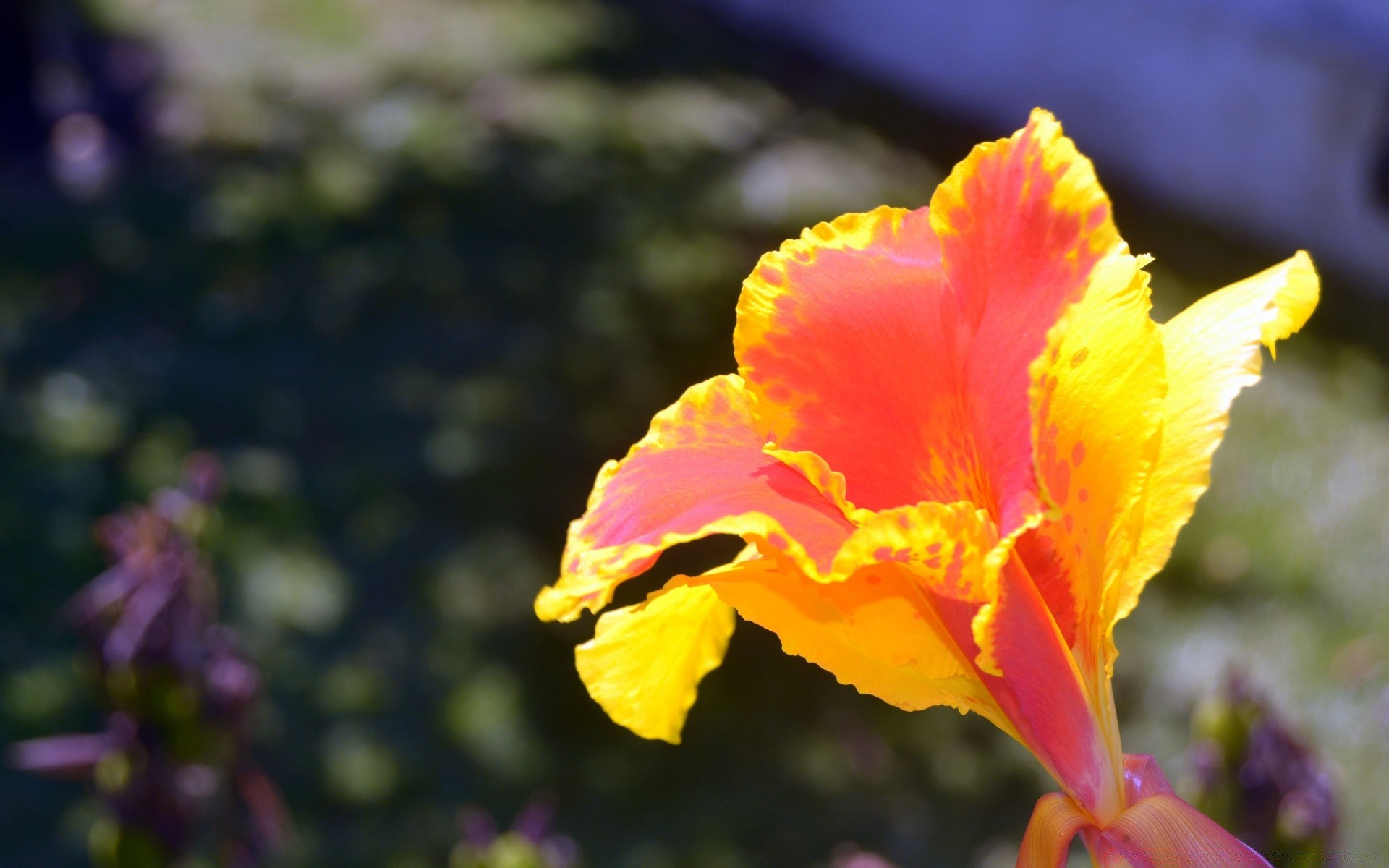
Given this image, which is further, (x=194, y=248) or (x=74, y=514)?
(x=194, y=248)

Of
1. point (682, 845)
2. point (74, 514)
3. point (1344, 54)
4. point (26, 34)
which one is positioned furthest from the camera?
point (26, 34)

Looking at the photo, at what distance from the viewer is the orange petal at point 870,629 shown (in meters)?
0.92

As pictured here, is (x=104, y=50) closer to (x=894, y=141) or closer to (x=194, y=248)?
(x=194, y=248)

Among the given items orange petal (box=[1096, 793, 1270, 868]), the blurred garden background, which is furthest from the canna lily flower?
the blurred garden background

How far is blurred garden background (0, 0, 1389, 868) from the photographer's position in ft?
9.87

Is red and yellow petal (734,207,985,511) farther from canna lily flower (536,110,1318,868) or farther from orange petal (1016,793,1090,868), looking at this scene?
orange petal (1016,793,1090,868)

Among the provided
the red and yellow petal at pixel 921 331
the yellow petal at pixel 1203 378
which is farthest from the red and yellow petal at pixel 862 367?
the yellow petal at pixel 1203 378

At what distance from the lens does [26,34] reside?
5.55m

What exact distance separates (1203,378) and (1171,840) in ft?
1.02

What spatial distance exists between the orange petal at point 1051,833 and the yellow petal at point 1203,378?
0.14m

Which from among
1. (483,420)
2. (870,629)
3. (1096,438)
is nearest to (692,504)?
(870,629)

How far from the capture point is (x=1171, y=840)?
2.78 ft

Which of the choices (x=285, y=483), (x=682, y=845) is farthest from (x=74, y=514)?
(x=682, y=845)

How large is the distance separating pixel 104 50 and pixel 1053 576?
20.8ft
